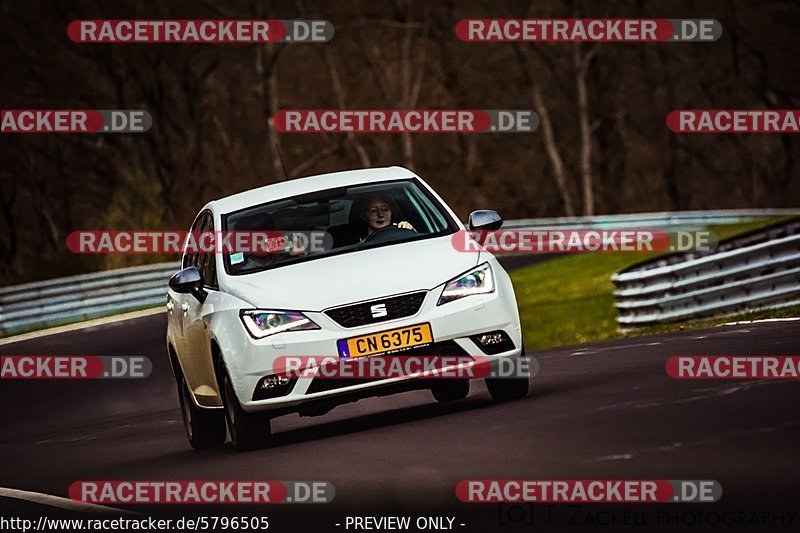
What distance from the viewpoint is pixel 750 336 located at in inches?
539

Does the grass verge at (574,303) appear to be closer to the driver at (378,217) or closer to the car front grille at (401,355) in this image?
the driver at (378,217)

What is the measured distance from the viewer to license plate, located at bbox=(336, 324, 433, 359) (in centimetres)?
1038

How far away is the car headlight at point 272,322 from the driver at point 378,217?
3.58 feet

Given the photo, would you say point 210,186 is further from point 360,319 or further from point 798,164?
point 360,319

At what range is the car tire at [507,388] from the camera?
11.4 m

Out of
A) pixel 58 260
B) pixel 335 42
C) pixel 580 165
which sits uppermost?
pixel 335 42

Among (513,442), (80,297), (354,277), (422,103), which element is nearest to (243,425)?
(354,277)

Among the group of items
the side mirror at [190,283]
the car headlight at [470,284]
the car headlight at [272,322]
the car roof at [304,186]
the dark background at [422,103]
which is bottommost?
the car headlight at [272,322]

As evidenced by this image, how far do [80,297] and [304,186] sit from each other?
17141 millimetres

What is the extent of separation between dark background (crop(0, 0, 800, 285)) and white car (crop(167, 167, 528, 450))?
41.6 meters

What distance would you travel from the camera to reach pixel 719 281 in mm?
16750

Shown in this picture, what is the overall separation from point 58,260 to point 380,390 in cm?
2394

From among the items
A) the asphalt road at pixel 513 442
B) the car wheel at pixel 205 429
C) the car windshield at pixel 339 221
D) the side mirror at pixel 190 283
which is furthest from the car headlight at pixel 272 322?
the car wheel at pixel 205 429

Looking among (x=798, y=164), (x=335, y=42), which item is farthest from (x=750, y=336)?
(x=798, y=164)
